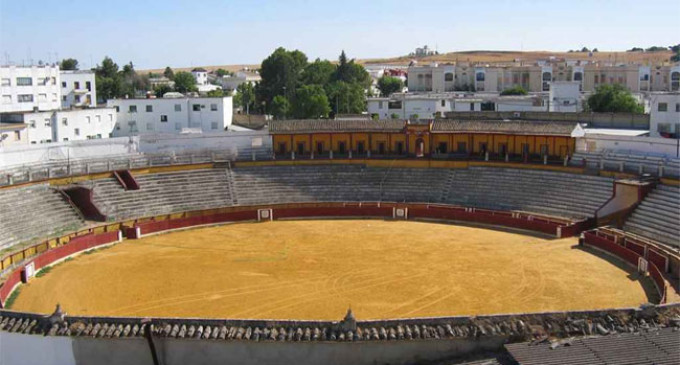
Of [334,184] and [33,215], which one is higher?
[334,184]

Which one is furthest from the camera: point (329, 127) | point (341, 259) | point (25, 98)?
point (25, 98)

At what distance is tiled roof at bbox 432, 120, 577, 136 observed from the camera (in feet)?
163

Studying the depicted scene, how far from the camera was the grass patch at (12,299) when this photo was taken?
29891 millimetres

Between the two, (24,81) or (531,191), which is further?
(24,81)

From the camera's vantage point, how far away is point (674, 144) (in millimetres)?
44500

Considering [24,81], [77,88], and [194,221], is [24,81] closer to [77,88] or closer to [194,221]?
[77,88]

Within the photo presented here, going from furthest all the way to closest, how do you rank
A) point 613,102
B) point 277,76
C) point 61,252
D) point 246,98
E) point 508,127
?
1. point 246,98
2. point 277,76
3. point 613,102
4. point 508,127
5. point 61,252

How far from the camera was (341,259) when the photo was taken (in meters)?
36.9

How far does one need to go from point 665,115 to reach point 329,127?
78.7 ft

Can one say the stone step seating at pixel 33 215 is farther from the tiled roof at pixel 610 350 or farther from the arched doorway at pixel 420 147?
the tiled roof at pixel 610 350

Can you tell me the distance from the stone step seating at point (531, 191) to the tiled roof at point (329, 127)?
21.7 ft

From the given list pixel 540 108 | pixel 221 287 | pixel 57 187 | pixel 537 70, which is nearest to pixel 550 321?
pixel 221 287

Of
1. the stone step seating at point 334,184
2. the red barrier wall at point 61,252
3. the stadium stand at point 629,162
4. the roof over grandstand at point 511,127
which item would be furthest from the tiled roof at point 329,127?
the red barrier wall at point 61,252

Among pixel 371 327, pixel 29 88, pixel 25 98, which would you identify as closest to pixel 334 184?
pixel 371 327
